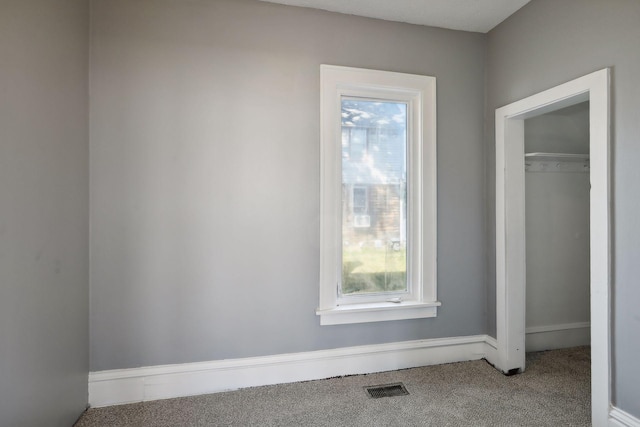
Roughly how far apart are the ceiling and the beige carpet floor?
8.59 feet

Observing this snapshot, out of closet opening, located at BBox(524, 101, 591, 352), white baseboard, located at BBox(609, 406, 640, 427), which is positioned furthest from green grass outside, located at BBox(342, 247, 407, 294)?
white baseboard, located at BBox(609, 406, 640, 427)

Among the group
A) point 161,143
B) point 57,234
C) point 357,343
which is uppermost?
point 161,143

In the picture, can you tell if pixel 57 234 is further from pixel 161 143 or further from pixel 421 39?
pixel 421 39

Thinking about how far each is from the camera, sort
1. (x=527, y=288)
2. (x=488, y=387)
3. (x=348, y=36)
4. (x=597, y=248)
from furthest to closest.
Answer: (x=527, y=288)
(x=348, y=36)
(x=488, y=387)
(x=597, y=248)

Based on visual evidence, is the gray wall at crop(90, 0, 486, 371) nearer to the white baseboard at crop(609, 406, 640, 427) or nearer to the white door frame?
the white door frame

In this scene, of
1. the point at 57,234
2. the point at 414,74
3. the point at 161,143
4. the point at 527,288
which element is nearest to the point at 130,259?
the point at 57,234

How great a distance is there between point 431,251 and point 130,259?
6.92ft

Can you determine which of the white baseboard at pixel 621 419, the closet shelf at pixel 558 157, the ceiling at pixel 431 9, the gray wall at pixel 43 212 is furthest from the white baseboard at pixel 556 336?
the gray wall at pixel 43 212

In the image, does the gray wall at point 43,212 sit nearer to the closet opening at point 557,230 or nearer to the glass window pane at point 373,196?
the glass window pane at point 373,196

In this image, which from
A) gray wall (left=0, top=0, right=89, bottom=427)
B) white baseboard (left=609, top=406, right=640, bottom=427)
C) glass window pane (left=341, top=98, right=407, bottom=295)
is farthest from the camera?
glass window pane (left=341, top=98, right=407, bottom=295)

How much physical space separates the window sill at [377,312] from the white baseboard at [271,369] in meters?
0.21

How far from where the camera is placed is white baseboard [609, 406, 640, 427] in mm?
1675

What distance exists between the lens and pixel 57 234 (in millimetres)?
1706

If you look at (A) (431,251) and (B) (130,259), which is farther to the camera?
(A) (431,251)
